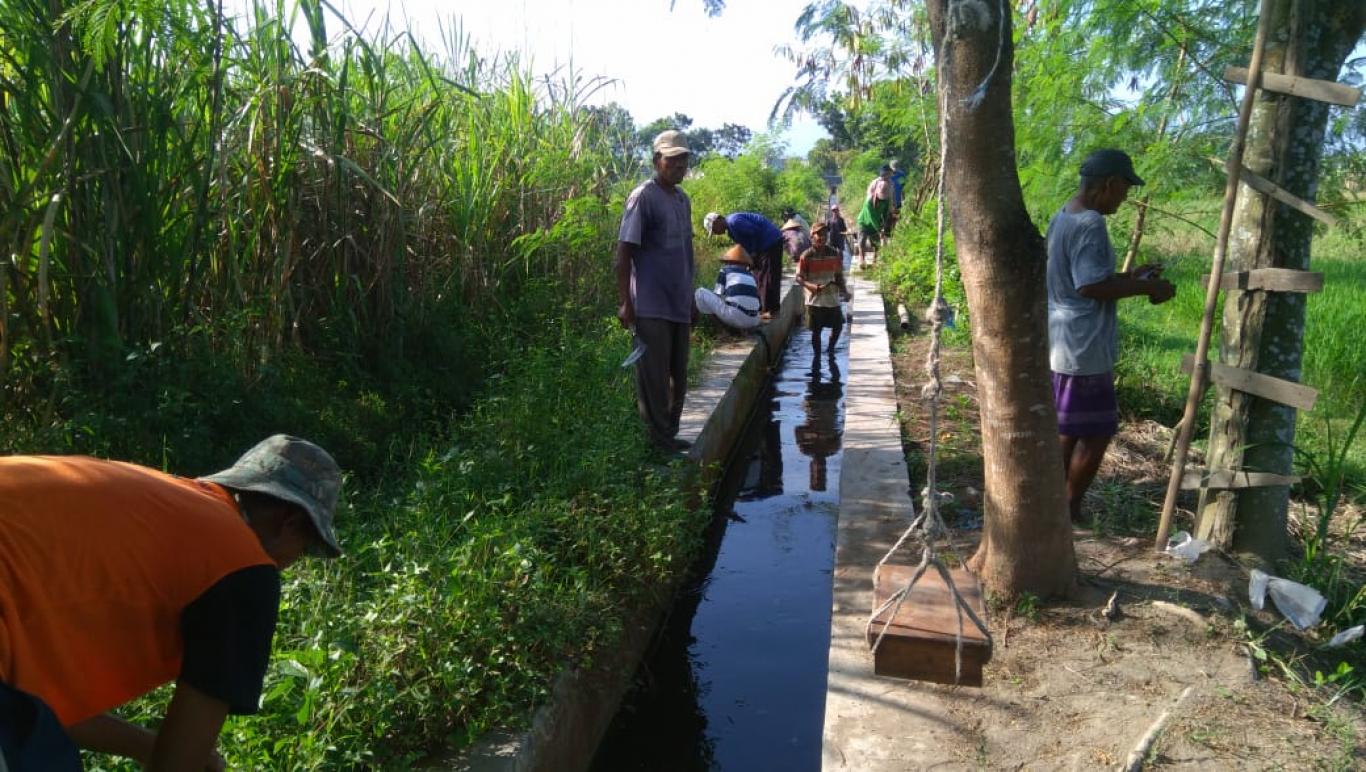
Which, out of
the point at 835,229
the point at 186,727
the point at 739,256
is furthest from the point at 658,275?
the point at 835,229

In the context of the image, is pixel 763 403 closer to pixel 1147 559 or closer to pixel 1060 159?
pixel 1060 159

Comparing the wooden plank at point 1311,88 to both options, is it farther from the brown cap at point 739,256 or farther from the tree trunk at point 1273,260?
the brown cap at point 739,256

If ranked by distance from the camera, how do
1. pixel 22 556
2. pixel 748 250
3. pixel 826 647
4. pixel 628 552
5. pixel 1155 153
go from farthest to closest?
pixel 748 250 → pixel 1155 153 → pixel 826 647 → pixel 628 552 → pixel 22 556

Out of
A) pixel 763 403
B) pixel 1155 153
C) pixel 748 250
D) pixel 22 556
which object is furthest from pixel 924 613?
pixel 748 250

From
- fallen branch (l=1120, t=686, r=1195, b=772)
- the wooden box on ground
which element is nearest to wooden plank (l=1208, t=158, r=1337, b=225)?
fallen branch (l=1120, t=686, r=1195, b=772)

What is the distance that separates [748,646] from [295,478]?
2821mm

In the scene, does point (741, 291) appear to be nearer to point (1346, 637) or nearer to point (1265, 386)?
point (1265, 386)

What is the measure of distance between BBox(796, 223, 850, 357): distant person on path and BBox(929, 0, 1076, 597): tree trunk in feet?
16.8

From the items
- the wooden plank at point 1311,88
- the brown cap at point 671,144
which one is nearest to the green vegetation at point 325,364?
the brown cap at point 671,144

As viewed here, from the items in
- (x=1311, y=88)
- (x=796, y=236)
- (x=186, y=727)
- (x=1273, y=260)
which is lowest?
(x=186, y=727)

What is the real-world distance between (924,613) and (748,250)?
692cm

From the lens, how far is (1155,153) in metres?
5.08

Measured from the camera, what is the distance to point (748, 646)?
4273 mm

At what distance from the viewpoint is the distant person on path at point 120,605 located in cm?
146
